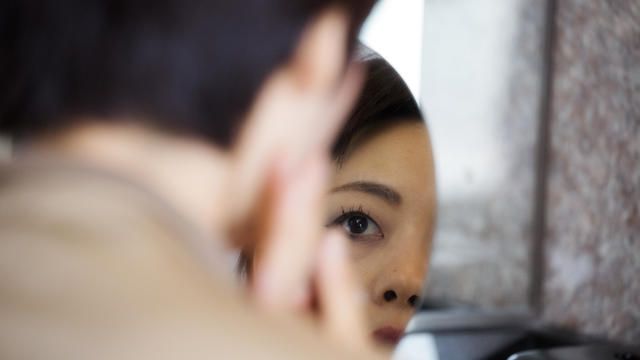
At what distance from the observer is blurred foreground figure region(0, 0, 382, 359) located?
134 millimetres

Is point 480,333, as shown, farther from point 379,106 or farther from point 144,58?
point 144,58

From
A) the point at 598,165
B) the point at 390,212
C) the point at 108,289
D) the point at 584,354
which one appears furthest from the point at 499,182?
the point at 108,289

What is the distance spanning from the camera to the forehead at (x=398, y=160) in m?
0.41

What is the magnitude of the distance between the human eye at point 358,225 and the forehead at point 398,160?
25 millimetres

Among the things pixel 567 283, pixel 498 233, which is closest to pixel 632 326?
pixel 567 283

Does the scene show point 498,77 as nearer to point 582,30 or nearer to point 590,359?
point 582,30

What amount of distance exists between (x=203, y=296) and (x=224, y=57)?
0.08 metres

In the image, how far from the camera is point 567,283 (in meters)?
0.83

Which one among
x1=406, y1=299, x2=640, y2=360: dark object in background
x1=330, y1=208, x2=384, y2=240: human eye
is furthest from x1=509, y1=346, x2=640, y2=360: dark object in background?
x1=330, y1=208, x2=384, y2=240: human eye

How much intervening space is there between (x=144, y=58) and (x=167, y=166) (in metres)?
0.03

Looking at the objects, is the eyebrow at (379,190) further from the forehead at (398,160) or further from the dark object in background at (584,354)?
the dark object in background at (584,354)

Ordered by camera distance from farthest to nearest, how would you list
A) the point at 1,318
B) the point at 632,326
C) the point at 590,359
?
the point at 632,326
the point at 590,359
the point at 1,318

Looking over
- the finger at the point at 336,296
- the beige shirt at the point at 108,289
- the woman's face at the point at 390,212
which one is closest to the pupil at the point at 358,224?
the woman's face at the point at 390,212

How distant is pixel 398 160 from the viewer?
0.42 m
